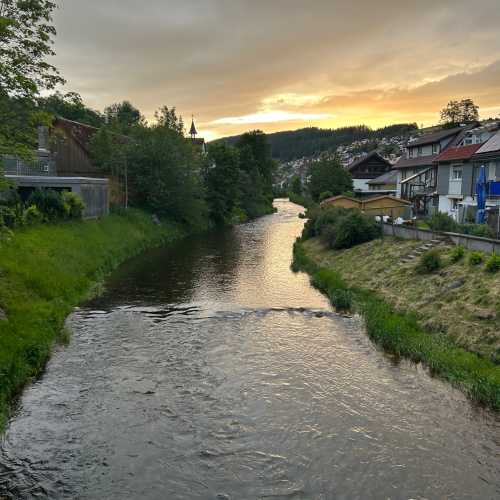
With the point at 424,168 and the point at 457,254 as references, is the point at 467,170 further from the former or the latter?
the point at 457,254

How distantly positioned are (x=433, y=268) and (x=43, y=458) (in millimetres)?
17936

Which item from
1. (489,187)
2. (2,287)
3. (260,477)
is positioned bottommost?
(260,477)

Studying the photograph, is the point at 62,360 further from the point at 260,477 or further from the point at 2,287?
the point at 260,477

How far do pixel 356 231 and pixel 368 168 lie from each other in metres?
65.3

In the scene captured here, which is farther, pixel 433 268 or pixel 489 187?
pixel 489 187

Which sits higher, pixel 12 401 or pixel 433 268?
pixel 433 268

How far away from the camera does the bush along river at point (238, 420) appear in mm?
9742

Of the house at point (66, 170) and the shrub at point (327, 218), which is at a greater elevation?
the house at point (66, 170)

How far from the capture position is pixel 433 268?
22.0 meters

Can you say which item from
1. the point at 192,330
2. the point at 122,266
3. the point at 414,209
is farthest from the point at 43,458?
the point at 414,209

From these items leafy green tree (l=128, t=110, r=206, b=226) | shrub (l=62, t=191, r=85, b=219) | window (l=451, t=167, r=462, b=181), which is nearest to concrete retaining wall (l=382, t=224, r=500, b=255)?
window (l=451, t=167, r=462, b=181)

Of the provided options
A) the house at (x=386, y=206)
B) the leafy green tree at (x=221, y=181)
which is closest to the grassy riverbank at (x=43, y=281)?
the house at (x=386, y=206)

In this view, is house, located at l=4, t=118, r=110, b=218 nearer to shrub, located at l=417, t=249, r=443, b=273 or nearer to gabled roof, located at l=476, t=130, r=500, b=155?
shrub, located at l=417, t=249, r=443, b=273

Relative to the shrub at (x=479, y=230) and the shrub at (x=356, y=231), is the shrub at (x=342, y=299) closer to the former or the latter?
the shrub at (x=479, y=230)
